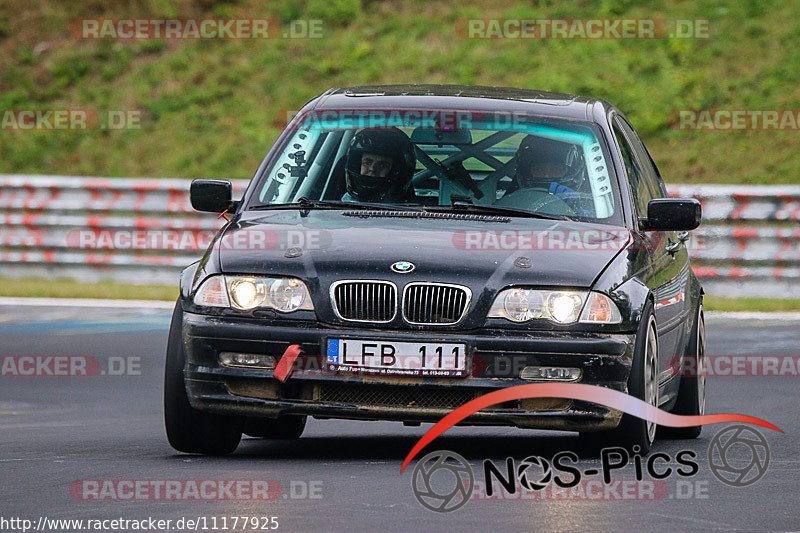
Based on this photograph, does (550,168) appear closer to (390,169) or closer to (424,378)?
(390,169)

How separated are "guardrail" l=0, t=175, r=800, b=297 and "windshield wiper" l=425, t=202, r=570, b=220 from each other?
11.0 m

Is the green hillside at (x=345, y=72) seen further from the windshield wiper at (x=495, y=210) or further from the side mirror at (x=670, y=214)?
the windshield wiper at (x=495, y=210)

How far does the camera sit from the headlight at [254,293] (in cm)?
727

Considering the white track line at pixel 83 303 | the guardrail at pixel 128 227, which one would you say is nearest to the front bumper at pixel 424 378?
the white track line at pixel 83 303

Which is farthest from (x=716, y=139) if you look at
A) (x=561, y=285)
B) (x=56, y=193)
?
(x=561, y=285)

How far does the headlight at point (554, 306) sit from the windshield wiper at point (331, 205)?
1069 mm

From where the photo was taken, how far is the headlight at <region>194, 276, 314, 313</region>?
727 cm

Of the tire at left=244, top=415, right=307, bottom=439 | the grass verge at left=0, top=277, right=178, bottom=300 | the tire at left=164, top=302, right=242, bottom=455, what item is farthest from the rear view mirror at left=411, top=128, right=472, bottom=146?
the grass verge at left=0, top=277, right=178, bottom=300

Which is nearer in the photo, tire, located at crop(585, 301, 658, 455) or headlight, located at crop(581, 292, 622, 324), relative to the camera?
headlight, located at crop(581, 292, 622, 324)

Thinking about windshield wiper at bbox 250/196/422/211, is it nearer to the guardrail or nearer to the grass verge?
the grass verge

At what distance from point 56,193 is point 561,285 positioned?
14317 millimetres

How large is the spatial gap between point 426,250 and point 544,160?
4.25 ft

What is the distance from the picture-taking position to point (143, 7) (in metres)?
28.5

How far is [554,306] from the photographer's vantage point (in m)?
7.19
